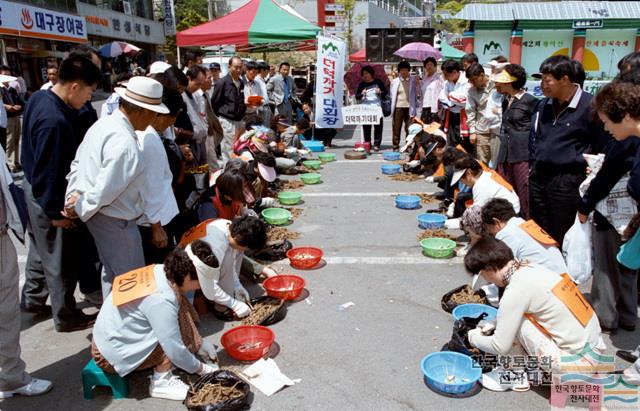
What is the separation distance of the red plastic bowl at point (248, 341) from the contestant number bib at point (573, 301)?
1.72 m

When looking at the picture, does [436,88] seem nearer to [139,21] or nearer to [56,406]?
[56,406]

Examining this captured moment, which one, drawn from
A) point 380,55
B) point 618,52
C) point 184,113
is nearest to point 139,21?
point 380,55

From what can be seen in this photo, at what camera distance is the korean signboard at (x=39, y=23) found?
18.1 m

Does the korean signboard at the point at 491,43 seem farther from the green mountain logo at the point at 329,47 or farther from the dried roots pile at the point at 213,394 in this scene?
the dried roots pile at the point at 213,394

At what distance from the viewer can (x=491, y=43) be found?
1428 centimetres

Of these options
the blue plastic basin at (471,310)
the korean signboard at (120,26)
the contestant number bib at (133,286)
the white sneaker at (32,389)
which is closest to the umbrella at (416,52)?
the blue plastic basin at (471,310)

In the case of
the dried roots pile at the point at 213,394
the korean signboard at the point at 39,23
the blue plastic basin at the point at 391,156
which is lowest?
the dried roots pile at the point at 213,394

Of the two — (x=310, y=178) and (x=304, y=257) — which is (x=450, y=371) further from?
(x=310, y=178)

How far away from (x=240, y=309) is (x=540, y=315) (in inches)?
79.5

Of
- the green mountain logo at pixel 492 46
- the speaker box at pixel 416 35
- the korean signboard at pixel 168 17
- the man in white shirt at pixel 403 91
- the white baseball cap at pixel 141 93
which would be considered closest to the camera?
the white baseball cap at pixel 141 93

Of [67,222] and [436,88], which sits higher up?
[436,88]

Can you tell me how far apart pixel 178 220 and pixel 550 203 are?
3.09 m

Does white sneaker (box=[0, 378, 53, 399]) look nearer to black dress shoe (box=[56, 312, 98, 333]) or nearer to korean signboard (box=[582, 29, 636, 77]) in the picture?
black dress shoe (box=[56, 312, 98, 333])

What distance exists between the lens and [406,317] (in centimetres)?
367
